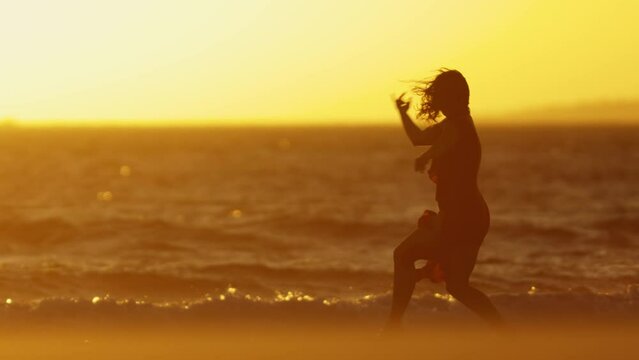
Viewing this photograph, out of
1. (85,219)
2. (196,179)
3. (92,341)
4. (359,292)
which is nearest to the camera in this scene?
(92,341)

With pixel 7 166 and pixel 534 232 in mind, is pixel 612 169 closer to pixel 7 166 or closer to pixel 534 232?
pixel 7 166

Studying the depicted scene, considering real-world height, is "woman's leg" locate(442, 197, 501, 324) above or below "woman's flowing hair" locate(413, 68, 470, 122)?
below

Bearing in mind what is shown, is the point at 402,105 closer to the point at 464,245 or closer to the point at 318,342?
the point at 464,245

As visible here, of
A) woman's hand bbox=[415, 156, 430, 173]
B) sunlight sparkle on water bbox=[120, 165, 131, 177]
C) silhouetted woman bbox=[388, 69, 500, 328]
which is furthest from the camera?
sunlight sparkle on water bbox=[120, 165, 131, 177]

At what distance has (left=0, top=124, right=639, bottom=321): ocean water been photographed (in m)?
11.2

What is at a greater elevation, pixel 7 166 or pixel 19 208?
pixel 7 166

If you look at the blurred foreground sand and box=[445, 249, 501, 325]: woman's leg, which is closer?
box=[445, 249, 501, 325]: woman's leg

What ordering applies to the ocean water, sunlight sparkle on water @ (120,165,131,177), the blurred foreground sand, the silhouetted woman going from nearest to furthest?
the silhouetted woman, the blurred foreground sand, the ocean water, sunlight sparkle on water @ (120,165,131,177)

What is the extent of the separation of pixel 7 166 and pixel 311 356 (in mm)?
56760

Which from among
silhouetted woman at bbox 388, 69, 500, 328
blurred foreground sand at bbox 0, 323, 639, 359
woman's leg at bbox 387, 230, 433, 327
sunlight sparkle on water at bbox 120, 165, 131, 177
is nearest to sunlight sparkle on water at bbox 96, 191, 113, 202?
sunlight sparkle on water at bbox 120, 165, 131, 177

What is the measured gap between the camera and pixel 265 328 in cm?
1030

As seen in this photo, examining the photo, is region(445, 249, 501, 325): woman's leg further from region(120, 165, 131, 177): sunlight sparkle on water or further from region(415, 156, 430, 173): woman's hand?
region(120, 165, 131, 177): sunlight sparkle on water

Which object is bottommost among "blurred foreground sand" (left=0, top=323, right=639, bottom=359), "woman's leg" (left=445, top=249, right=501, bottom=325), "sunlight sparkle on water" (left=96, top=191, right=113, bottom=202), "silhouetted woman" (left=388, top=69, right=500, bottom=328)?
"blurred foreground sand" (left=0, top=323, right=639, bottom=359)

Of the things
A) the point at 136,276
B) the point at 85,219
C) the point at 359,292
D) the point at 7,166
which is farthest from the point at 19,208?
the point at 7,166
